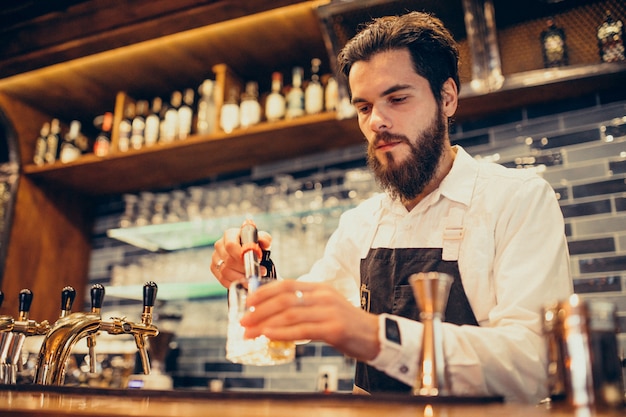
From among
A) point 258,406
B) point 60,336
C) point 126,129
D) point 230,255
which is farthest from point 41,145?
point 258,406

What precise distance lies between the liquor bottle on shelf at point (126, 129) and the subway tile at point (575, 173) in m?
2.20

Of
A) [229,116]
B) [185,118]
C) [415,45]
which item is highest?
[185,118]

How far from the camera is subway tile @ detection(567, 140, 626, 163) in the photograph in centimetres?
238

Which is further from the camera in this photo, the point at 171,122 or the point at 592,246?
the point at 171,122

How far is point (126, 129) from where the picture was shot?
127 inches

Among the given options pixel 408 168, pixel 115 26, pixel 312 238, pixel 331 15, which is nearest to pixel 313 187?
pixel 312 238

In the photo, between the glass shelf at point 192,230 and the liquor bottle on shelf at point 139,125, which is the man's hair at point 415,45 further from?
the liquor bottle on shelf at point 139,125

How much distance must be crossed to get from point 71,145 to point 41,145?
6.9 inches

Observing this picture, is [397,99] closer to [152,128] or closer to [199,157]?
[199,157]

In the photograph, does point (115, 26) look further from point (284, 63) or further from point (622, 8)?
point (622, 8)

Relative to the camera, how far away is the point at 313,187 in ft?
10.1

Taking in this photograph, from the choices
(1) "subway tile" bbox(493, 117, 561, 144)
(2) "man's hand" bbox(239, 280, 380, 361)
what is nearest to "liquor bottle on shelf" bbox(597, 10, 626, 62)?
(1) "subway tile" bbox(493, 117, 561, 144)

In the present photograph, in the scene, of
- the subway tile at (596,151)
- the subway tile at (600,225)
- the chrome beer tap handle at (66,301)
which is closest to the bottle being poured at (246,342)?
the chrome beer tap handle at (66,301)

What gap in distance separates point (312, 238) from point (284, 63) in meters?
1.02
